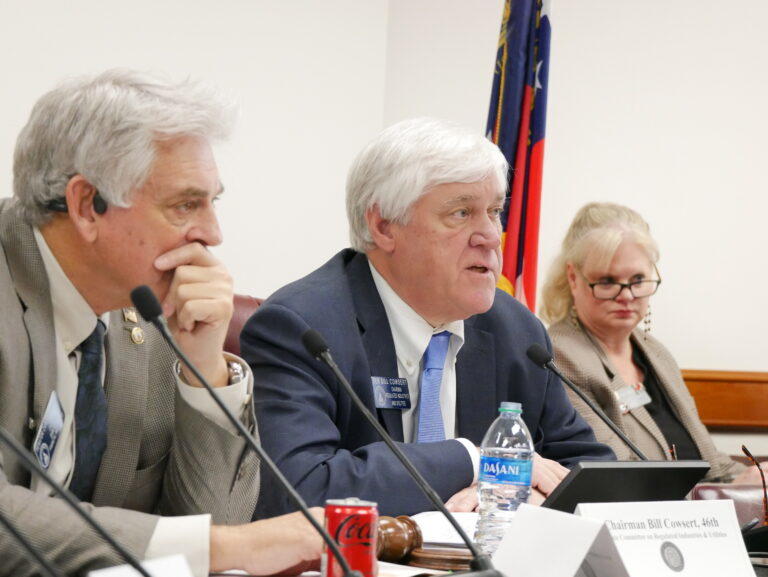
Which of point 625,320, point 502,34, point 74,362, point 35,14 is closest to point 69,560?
point 74,362

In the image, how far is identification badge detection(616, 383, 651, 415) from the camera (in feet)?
11.3

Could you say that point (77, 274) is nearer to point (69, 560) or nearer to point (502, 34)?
point (69, 560)

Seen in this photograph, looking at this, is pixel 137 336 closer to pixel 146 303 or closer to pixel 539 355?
pixel 146 303

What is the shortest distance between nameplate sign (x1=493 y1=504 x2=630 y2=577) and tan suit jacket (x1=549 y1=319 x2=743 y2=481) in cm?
196

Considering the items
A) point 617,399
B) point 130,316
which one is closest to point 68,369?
point 130,316

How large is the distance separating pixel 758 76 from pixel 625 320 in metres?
Result: 1.55

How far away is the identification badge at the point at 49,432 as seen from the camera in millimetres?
1604

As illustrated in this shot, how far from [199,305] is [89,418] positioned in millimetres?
272

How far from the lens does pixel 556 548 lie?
1.25 meters

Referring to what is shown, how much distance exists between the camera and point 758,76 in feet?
14.6

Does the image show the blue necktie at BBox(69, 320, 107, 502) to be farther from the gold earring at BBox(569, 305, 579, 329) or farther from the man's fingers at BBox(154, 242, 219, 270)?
the gold earring at BBox(569, 305, 579, 329)

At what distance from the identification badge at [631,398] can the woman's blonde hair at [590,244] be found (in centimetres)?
38

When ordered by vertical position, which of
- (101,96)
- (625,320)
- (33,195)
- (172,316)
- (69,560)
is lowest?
(625,320)

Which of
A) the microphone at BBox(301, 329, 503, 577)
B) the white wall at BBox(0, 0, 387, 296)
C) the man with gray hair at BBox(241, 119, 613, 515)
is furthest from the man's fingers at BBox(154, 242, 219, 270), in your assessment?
the white wall at BBox(0, 0, 387, 296)
